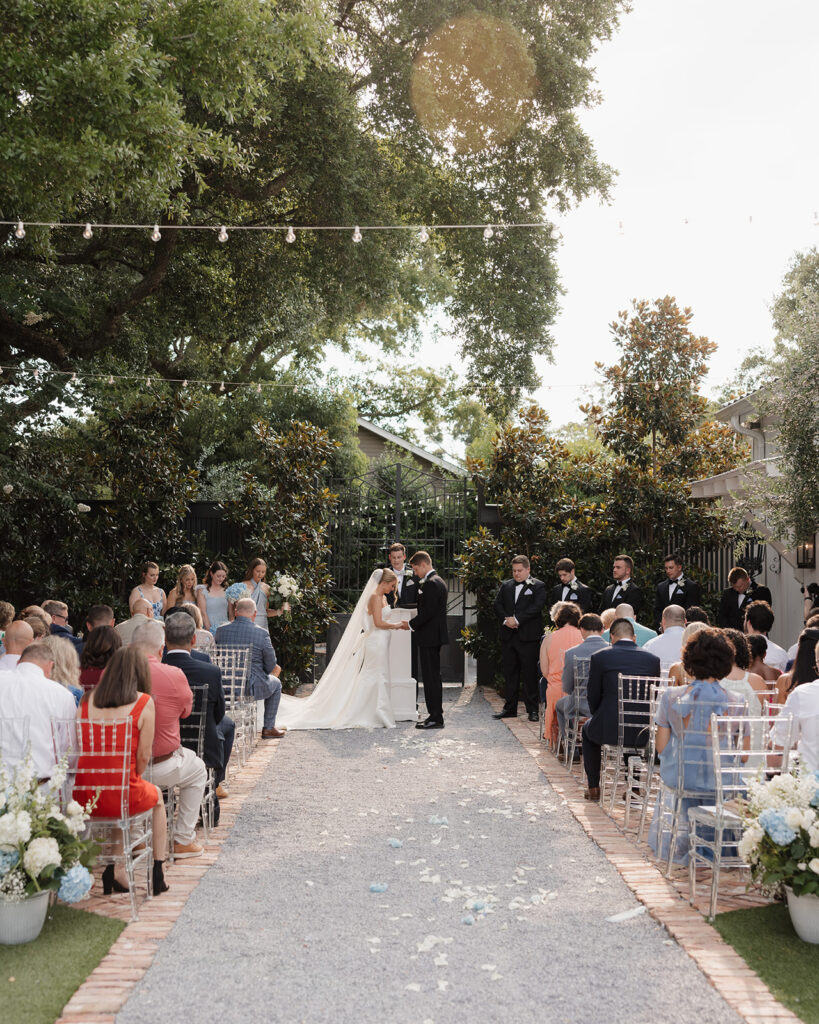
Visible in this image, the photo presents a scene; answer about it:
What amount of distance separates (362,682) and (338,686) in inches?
13.0

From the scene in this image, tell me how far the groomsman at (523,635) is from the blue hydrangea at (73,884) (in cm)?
726

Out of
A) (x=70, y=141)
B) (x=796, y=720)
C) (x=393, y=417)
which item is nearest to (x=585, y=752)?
(x=796, y=720)

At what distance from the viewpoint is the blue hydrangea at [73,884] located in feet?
14.5

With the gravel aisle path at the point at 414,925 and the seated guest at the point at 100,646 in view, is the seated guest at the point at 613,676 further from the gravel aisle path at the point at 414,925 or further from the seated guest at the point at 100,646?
the seated guest at the point at 100,646

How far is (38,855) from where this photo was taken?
426cm

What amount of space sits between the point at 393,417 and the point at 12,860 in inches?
1417

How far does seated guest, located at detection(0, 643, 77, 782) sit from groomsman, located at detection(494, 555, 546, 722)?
6.81m

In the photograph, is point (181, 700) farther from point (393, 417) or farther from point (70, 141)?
point (393, 417)

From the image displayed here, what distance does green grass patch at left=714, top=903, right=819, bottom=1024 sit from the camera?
3871 mm

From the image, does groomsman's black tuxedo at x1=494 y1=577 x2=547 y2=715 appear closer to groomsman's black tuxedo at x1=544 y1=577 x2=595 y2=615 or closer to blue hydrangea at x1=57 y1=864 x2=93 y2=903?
groomsman's black tuxedo at x1=544 y1=577 x2=595 y2=615

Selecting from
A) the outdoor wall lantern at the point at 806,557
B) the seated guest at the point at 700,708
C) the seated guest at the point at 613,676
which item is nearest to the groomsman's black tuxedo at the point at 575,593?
the outdoor wall lantern at the point at 806,557

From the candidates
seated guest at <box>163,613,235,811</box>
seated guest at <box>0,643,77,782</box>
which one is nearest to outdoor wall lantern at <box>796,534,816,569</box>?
seated guest at <box>163,613,235,811</box>

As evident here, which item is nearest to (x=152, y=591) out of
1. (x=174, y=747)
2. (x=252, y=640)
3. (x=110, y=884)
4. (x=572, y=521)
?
(x=252, y=640)

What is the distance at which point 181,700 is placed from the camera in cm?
564
